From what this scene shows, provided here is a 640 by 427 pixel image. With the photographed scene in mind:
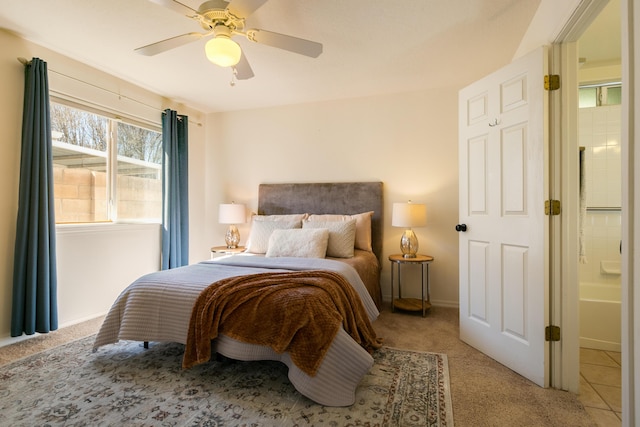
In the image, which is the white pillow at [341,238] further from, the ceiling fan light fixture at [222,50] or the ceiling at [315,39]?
the ceiling fan light fixture at [222,50]

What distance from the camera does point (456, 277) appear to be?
3.44 meters

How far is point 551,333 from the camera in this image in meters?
1.85

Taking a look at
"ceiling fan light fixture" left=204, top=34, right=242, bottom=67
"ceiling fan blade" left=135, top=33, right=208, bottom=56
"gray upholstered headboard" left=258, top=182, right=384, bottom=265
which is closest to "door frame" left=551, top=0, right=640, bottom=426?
"ceiling fan light fixture" left=204, top=34, right=242, bottom=67

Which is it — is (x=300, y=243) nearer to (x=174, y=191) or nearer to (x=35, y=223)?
(x=174, y=191)

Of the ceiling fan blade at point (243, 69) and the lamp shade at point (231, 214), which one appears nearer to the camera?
the ceiling fan blade at point (243, 69)

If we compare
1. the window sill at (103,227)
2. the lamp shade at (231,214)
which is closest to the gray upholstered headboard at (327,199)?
the lamp shade at (231,214)

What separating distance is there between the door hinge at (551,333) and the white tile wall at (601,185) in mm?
1450

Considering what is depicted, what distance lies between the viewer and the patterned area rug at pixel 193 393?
60.4 inches

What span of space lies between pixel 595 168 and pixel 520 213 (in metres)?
1.62

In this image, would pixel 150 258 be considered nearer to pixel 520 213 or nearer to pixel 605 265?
pixel 520 213

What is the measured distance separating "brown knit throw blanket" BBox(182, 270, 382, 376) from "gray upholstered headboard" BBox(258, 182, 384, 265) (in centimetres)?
171

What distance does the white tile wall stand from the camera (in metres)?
2.80

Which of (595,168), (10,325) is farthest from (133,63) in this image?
(595,168)

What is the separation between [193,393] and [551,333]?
2.16 meters
